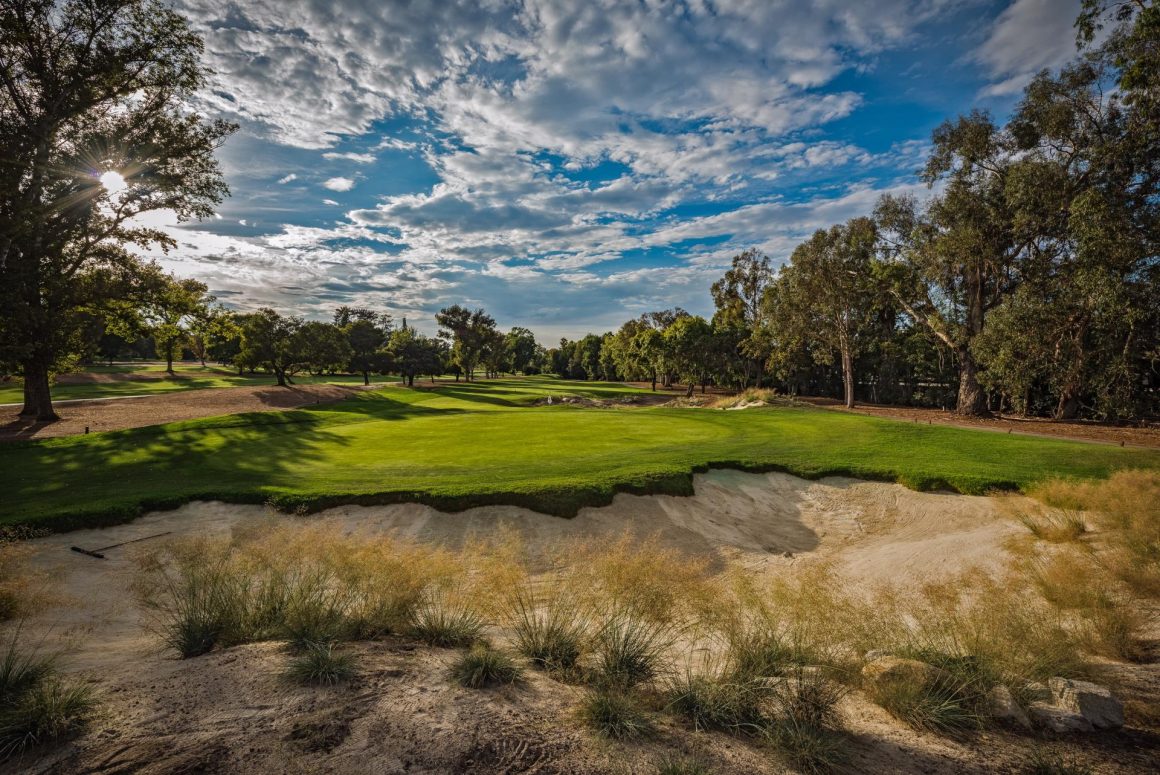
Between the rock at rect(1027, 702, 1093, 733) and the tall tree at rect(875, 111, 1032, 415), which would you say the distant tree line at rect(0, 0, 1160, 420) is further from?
the rock at rect(1027, 702, 1093, 733)

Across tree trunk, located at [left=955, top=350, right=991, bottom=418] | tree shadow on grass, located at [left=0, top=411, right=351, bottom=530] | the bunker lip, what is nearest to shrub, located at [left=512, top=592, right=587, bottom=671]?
the bunker lip

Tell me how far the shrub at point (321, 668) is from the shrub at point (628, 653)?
9.23 ft

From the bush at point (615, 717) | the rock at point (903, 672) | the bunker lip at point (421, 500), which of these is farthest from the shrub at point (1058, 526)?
the bush at point (615, 717)

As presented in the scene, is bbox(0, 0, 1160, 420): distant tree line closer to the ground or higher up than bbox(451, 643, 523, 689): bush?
higher up

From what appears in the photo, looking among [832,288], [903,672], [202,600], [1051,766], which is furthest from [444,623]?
[832,288]

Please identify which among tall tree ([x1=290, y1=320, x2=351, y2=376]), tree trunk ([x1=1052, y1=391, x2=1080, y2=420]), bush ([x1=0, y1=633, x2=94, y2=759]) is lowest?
bush ([x1=0, y1=633, x2=94, y2=759])

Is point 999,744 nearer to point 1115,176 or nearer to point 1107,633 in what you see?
point 1107,633

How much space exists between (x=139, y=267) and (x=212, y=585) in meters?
30.8

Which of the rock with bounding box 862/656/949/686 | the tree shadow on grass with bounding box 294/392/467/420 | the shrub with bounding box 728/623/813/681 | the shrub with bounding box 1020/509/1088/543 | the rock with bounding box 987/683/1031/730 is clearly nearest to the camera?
the rock with bounding box 987/683/1031/730

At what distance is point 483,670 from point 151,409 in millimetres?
40759

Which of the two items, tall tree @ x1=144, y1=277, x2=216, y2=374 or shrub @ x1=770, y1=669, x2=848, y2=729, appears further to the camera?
tall tree @ x1=144, y1=277, x2=216, y2=374

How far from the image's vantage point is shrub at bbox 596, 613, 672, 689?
529cm

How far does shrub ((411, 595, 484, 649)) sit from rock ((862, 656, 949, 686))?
4.88 m

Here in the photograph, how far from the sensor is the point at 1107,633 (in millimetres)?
5688
